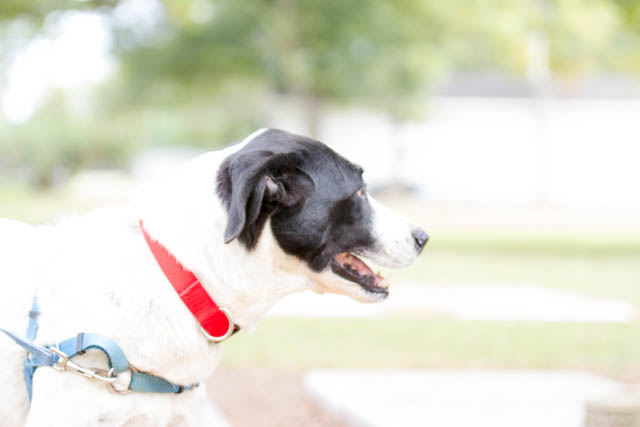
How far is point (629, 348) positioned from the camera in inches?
307

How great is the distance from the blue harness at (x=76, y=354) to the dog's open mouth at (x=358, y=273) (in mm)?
718

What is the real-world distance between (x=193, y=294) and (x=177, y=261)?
110 millimetres

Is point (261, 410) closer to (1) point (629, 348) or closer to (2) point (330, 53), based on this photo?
(1) point (629, 348)

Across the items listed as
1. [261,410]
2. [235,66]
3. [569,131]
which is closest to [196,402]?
[261,410]

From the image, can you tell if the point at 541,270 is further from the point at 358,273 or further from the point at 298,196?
the point at 298,196

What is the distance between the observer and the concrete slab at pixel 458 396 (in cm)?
523

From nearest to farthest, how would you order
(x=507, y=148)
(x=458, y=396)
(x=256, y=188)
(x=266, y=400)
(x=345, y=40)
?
(x=256, y=188)
(x=458, y=396)
(x=266, y=400)
(x=345, y=40)
(x=507, y=148)

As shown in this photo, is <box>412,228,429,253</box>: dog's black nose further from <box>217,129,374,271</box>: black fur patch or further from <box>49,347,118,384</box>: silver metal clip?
<box>49,347,118,384</box>: silver metal clip

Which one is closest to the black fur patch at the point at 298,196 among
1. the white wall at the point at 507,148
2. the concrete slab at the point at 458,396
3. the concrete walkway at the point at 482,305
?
the concrete slab at the point at 458,396

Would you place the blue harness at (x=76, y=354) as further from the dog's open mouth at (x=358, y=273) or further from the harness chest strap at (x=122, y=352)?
the dog's open mouth at (x=358, y=273)

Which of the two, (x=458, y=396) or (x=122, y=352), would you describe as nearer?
(x=122, y=352)

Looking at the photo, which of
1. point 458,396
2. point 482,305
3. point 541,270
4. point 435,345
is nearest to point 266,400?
point 458,396

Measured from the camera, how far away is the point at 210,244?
97.5 inches

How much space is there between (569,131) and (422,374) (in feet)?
119
